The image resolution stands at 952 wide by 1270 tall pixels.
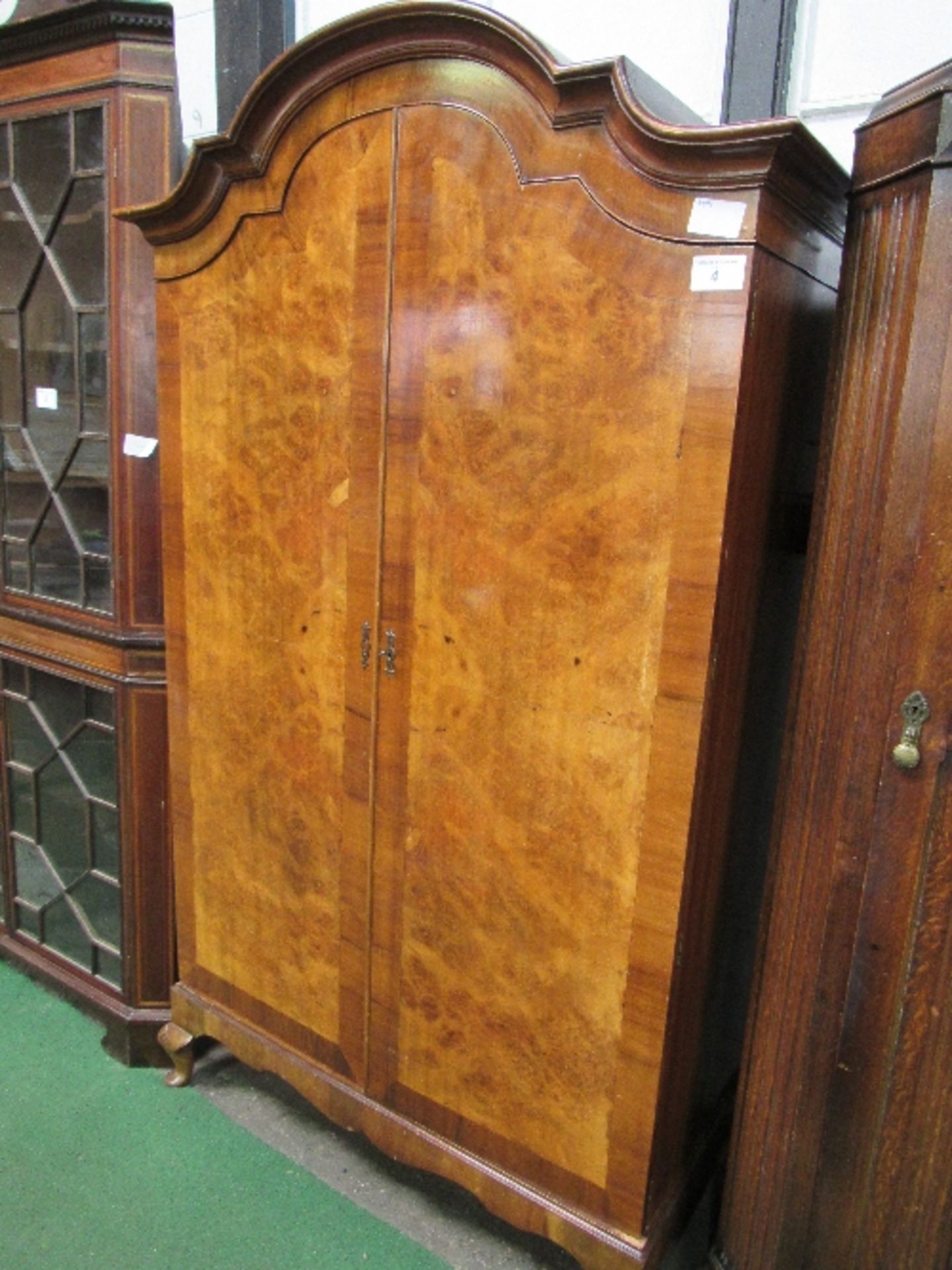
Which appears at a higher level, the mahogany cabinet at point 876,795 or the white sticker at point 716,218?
the white sticker at point 716,218

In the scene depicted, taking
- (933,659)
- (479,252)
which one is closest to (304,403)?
(479,252)

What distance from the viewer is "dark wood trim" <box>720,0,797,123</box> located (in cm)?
156

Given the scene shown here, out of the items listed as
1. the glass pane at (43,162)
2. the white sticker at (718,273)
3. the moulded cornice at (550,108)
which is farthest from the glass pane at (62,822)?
the white sticker at (718,273)

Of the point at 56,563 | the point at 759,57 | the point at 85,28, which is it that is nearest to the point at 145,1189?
the point at 56,563

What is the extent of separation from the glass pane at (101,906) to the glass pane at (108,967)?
27 mm

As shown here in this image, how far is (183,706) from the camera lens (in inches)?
70.0

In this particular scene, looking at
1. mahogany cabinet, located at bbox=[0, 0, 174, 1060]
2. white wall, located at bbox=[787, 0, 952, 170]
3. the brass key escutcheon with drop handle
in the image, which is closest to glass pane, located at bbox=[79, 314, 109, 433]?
mahogany cabinet, located at bbox=[0, 0, 174, 1060]

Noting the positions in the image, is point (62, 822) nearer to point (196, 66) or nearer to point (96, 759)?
point (96, 759)

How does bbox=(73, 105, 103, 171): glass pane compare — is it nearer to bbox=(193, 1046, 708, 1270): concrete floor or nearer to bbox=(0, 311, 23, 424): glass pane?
bbox=(0, 311, 23, 424): glass pane

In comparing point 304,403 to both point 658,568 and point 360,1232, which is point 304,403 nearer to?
point 658,568

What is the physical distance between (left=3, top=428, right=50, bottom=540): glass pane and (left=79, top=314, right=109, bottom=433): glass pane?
236 millimetres

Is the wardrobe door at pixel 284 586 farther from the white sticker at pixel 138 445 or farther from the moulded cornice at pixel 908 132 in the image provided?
the moulded cornice at pixel 908 132

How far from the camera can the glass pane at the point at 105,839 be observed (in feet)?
6.80

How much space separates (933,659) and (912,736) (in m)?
0.10
